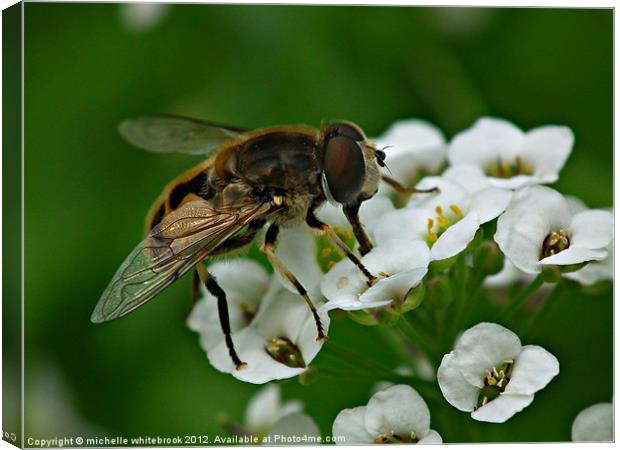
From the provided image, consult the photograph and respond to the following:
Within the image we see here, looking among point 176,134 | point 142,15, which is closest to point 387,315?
point 176,134

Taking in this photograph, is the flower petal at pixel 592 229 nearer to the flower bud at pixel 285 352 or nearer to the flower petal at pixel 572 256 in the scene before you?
the flower petal at pixel 572 256

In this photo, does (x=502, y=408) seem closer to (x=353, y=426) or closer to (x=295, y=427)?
(x=353, y=426)

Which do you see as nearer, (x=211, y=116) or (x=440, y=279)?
(x=440, y=279)

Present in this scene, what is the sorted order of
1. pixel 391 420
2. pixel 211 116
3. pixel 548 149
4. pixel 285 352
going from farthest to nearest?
pixel 211 116 → pixel 548 149 → pixel 285 352 → pixel 391 420

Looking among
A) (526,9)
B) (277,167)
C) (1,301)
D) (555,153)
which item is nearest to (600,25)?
(526,9)

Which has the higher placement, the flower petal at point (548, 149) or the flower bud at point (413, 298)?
the flower petal at point (548, 149)

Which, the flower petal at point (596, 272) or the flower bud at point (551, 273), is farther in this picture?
the flower petal at point (596, 272)

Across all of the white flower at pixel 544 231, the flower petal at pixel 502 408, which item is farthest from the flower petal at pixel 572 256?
the flower petal at pixel 502 408

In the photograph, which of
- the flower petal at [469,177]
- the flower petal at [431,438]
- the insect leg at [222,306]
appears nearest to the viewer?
the flower petal at [431,438]
